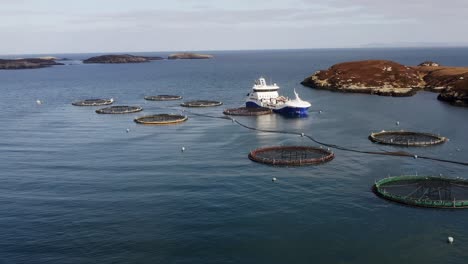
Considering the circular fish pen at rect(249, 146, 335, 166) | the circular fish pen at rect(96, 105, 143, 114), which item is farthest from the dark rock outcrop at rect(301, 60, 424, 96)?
the circular fish pen at rect(249, 146, 335, 166)

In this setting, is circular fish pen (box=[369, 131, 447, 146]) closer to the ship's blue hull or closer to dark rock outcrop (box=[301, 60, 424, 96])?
the ship's blue hull

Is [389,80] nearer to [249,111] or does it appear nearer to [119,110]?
[249,111]

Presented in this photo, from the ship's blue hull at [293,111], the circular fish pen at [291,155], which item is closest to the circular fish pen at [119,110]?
the ship's blue hull at [293,111]

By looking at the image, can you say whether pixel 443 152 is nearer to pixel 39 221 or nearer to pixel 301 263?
pixel 301 263

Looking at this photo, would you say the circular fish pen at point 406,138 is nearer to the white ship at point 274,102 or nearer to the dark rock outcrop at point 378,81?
the white ship at point 274,102

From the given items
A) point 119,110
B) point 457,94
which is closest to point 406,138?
point 457,94
